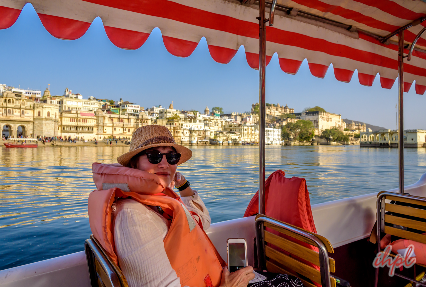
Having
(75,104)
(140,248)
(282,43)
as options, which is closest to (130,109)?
(75,104)

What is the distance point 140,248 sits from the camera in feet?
2.40

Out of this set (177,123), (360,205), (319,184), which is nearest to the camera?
(360,205)

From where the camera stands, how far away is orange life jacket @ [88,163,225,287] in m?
0.75

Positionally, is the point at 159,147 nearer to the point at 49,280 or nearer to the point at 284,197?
the point at 49,280

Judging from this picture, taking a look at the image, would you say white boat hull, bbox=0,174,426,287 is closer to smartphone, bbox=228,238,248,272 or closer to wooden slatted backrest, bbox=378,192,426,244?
wooden slatted backrest, bbox=378,192,426,244

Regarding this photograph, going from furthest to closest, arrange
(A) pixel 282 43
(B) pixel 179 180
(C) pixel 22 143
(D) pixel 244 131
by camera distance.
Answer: (D) pixel 244 131 < (C) pixel 22 143 < (A) pixel 282 43 < (B) pixel 179 180

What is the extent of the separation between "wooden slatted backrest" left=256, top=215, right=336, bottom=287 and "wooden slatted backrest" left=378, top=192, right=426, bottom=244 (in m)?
0.85

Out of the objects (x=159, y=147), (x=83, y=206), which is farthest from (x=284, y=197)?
(x=83, y=206)

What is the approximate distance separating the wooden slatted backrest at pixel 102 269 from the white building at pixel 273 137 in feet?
248

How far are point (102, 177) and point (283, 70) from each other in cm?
157

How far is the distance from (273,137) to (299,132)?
345 inches

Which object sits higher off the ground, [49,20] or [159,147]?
[49,20]

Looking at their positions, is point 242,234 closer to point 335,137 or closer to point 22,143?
point 22,143

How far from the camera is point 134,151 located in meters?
0.98
